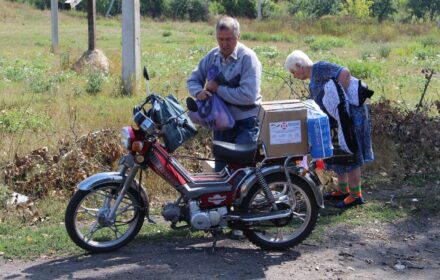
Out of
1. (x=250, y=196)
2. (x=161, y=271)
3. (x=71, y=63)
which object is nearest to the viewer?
(x=161, y=271)

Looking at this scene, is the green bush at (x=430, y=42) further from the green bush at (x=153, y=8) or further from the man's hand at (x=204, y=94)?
the green bush at (x=153, y=8)

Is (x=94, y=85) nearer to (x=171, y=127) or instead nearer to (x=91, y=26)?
(x=91, y=26)

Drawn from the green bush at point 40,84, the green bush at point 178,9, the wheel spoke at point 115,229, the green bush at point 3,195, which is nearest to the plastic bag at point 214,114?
the wheel spoke at point 115,229

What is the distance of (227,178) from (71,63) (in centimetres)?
1094

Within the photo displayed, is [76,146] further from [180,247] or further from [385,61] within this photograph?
[385,61]

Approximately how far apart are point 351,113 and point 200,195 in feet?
6.25

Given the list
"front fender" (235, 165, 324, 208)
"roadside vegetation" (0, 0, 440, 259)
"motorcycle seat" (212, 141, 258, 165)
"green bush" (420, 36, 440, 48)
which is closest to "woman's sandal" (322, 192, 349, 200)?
"roadside vegetation" (0, 0, 440, 259)

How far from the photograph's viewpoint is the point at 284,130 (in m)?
5.47

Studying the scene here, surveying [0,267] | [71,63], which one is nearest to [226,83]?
[0,267]

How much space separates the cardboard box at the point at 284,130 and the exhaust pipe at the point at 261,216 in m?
0.49

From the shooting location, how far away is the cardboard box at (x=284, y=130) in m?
5.46

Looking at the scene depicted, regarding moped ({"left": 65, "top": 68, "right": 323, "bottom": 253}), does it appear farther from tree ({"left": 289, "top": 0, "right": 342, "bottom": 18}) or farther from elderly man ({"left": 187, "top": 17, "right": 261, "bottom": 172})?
tree ({"left": 289, "top": 0, "right": 342, "bottom": 18})

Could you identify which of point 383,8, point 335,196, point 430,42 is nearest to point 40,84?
point 335,196

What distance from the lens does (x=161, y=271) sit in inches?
200
